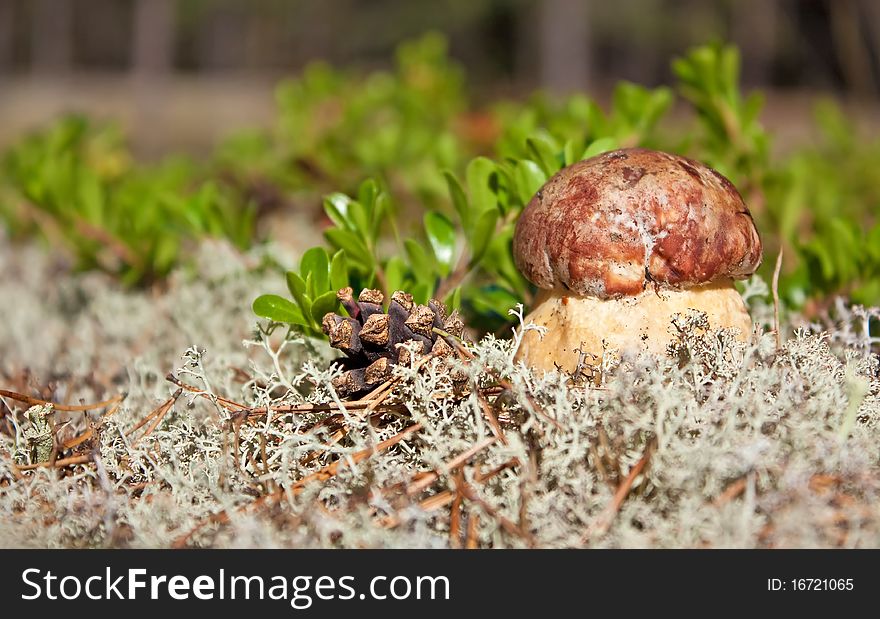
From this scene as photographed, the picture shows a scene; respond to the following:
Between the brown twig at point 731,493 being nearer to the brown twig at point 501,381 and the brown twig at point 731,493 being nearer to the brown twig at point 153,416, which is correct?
the brown twig at point 501,381

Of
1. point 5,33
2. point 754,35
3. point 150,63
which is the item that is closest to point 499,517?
point 150,63

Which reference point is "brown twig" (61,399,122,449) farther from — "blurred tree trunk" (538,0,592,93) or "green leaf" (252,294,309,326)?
"blurred tree trunk" (538,0,592,93)

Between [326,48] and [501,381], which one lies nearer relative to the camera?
[501,381]

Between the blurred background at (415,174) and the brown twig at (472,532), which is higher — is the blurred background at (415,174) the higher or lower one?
the higher one

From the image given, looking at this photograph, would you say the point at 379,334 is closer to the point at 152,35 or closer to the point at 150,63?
the point at 150,63

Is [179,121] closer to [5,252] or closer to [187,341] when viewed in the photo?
[5,252]

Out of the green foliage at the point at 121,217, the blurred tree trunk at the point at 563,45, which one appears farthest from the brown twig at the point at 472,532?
the blurred tree trunk at the point at 563,45
